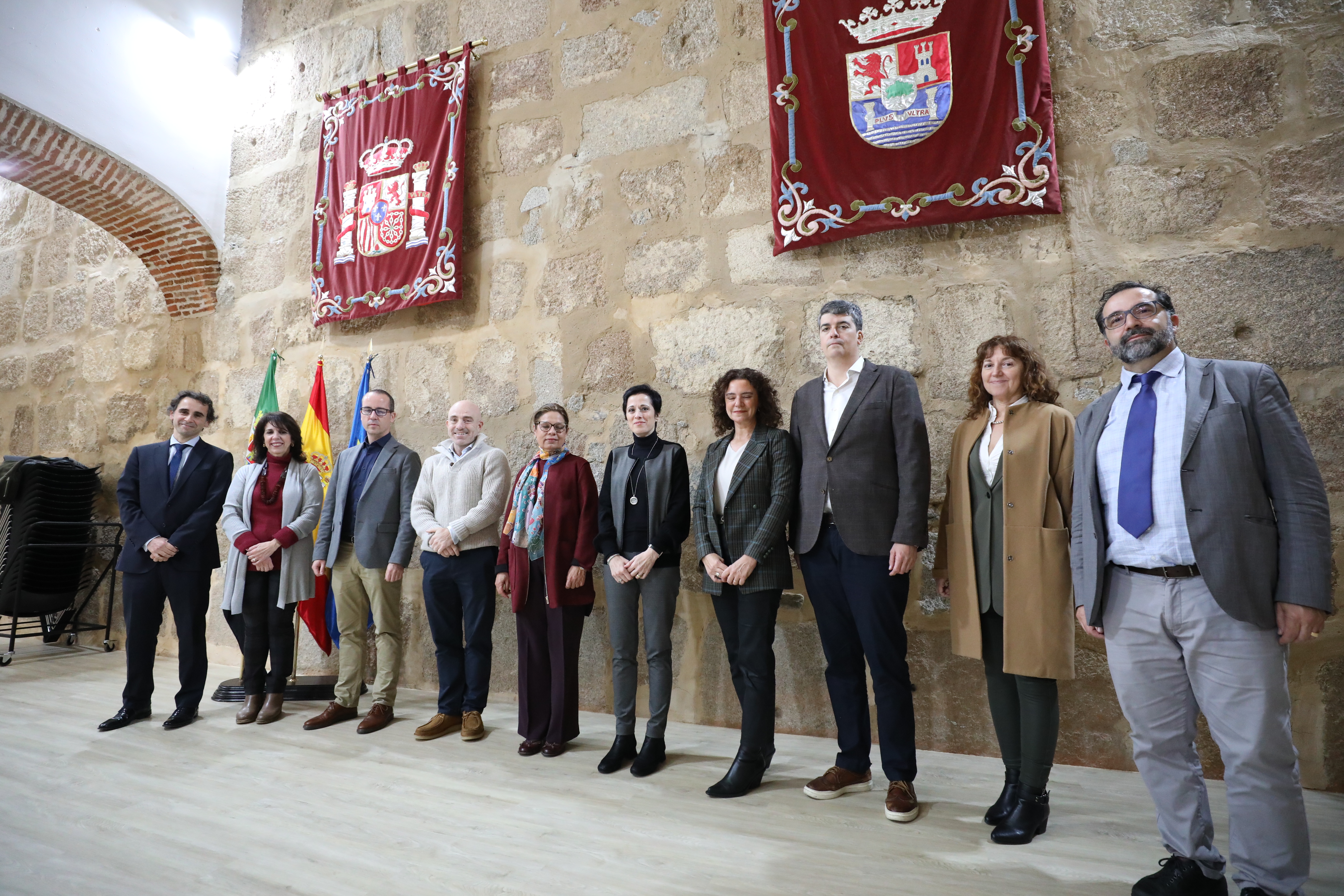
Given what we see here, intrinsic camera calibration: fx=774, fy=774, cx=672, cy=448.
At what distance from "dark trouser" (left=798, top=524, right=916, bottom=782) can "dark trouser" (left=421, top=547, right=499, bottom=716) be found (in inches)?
58.6

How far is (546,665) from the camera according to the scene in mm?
3133

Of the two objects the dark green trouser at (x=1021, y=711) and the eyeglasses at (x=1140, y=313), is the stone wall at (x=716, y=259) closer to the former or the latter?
the dark green trouser at (x=1021, y=711)

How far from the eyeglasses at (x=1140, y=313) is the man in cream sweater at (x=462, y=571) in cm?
242

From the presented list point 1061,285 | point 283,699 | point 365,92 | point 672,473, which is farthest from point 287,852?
point 365,92

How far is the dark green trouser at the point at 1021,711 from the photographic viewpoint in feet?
6.98

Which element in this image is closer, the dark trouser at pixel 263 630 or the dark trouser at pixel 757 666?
the dark trouser at pixel 757 666

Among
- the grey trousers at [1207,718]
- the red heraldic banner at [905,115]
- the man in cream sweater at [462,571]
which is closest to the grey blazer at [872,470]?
the grey trousers at [1207,718]

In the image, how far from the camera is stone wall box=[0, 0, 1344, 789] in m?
2.86

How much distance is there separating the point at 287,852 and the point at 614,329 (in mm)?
2701

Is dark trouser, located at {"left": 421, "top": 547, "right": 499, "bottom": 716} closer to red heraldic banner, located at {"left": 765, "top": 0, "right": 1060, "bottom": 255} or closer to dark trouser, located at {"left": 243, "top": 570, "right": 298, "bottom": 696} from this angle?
dark trouser, located at {"left": 243, "top": 570, "right": 298, "bottom": 696}

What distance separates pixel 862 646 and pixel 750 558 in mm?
457

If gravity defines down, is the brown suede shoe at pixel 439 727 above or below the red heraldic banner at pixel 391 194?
below

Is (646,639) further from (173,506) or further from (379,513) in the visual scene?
(173,506)

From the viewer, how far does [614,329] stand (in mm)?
4039
